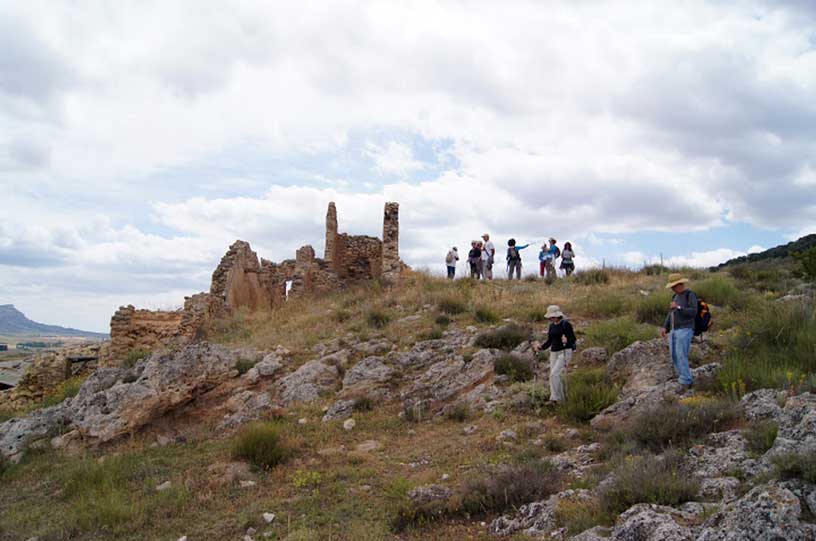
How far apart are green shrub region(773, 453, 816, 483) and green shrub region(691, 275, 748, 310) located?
26.8ft

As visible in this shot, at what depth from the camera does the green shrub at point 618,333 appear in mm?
10359

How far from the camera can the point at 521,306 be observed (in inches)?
559

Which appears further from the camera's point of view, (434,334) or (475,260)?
(475,260)

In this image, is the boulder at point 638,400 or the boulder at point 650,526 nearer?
the boulder at point 650,526

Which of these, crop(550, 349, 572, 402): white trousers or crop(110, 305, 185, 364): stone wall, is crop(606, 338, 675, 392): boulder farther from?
crop(110, 305, 185, 364): stone wall

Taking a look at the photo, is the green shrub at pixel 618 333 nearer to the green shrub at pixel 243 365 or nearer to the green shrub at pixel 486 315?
the green shrub at pixel 486 315

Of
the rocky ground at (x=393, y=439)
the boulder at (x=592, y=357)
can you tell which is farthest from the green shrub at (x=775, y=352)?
the boulder at (x=592, y=357)

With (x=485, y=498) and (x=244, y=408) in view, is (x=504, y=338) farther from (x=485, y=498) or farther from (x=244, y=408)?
(x=485, y=498)

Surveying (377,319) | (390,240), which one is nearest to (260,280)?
(390,240)

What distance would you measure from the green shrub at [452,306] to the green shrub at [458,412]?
4955 millimetres

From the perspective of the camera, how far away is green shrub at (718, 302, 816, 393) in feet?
23.1

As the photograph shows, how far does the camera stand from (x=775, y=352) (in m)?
8.12

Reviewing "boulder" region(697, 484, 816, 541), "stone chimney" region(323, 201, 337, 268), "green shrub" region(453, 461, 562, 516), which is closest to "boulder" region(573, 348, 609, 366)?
"green shrub" region(453, 461, 562, 516)

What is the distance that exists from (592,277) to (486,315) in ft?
18.2
